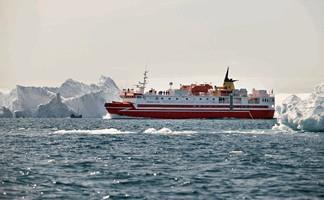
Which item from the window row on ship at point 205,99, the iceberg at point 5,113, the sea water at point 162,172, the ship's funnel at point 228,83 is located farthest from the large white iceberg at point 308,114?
the iceberg at point 5,113

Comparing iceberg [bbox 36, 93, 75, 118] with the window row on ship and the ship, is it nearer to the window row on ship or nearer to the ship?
the ship

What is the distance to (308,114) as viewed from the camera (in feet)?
184

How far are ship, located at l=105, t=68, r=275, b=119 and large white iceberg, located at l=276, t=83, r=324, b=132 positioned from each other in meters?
64.9

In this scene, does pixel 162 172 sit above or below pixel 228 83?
below

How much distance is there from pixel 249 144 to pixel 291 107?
1572 centimetres

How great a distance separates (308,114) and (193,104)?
70.3 metres

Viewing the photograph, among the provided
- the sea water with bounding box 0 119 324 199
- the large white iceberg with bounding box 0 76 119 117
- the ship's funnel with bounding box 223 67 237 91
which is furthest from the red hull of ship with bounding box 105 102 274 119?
the sea water with bounding box 0 119 324 199

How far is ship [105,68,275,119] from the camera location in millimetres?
123812

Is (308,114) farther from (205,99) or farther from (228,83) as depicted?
(228,83)

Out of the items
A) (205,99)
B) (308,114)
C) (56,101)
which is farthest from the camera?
(56,101)

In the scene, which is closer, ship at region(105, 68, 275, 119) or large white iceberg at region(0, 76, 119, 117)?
ship at region(105, 68, 275, 119)

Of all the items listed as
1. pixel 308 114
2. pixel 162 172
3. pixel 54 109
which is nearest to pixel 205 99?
A: pixel 54 109

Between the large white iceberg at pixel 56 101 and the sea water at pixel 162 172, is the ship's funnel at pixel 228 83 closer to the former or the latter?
the large white iceberg at pixel 56 101

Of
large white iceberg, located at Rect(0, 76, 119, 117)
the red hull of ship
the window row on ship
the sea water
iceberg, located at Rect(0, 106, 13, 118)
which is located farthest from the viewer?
iceberg, located at Rect(0, 106, 13, 118)
